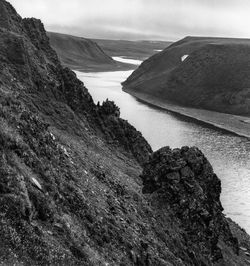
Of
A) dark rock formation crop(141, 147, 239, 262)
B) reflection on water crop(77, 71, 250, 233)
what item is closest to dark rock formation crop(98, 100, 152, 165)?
reflection on water crop(77, 71, 250, 233)

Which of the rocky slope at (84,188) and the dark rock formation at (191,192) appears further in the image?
the dark rock formation at (191,192)

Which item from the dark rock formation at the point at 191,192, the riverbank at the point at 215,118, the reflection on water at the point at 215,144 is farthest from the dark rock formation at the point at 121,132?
the riverbank at the point at 215,118

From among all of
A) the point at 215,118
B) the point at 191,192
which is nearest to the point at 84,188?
the point at 191,192

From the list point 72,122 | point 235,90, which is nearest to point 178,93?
point 235,90

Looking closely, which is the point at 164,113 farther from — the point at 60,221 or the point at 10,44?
the point at 60,221

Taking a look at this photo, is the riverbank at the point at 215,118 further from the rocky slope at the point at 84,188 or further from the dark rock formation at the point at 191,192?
the dark rock formation at the point at 191,192
